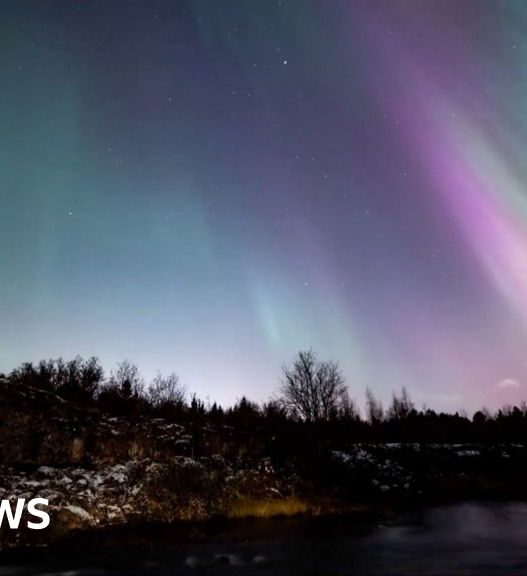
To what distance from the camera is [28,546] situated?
16.4 metres

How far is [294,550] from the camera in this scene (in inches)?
620

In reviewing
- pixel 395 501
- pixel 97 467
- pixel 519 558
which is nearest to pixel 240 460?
pixel 97 467

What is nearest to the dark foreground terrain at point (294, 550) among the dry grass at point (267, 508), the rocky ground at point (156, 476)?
the dry grass at point (267, 508)

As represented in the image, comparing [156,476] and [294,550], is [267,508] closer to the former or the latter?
[156,476]

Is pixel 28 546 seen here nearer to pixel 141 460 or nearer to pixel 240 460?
pixel 141 460

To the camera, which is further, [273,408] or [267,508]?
[273,408]

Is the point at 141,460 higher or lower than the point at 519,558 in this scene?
higher

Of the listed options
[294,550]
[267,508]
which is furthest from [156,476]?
[294,550]

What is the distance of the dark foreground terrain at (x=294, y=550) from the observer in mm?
13477

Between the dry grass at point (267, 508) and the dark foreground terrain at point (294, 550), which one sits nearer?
the dark foreground terrain at point (294, 550)

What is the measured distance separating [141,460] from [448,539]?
1396 cm

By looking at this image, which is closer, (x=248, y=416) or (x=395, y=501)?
(x=395, y=501)

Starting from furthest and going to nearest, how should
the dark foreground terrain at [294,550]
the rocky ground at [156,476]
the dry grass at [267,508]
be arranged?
the dry grass at [267,508] → the rocky ground at [156,476] → the dark foreground terrain at [294,550]

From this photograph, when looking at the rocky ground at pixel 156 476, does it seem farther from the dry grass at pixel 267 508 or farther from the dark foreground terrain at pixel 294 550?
the dark foreground terrain at pixel 294 550
